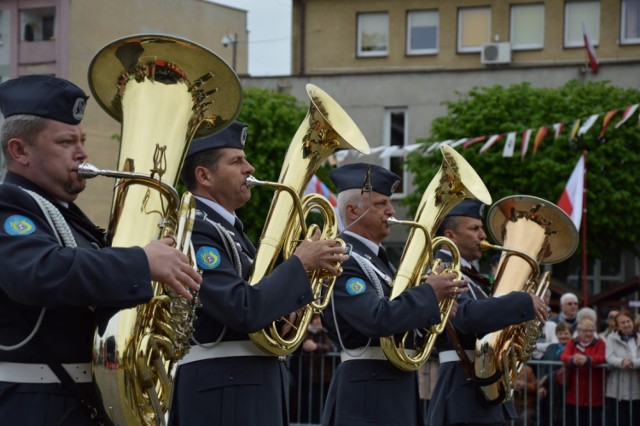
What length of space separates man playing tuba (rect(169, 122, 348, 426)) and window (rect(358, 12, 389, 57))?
3269cm

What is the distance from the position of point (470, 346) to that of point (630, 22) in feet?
98.6

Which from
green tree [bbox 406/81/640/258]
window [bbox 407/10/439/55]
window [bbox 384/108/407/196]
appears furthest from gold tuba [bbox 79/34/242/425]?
window [bbox 407/10/439/55]

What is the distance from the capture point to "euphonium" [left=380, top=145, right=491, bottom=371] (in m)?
7.08

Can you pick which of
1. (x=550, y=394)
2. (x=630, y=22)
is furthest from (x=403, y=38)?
(x=550, y=394)

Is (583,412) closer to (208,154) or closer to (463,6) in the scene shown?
(208,154)

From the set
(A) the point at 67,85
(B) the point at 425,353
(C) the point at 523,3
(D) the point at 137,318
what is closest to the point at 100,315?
(D) the point at 137,318

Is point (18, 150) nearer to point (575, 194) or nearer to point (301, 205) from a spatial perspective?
point (301, 205)

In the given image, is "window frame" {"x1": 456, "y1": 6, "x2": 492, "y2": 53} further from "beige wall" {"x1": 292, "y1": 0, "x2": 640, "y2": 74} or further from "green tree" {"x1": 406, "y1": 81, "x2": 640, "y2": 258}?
"green tree" {"x1": 406, "y1": 81, "x2": 640, "y2": 258}

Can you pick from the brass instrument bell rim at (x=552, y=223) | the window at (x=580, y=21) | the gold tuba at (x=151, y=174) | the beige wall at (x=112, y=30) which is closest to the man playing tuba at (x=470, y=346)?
the brass instrument bell rim at (x=552, y=223)

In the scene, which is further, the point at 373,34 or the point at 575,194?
the point at 373,34

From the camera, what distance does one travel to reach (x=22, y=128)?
14.7 feet

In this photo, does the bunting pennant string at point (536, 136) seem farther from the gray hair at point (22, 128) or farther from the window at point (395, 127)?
the window at point (395, 127)

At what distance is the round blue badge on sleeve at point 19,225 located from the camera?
14.0 feet

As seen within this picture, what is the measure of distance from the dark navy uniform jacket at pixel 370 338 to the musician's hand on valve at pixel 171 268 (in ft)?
8.56
